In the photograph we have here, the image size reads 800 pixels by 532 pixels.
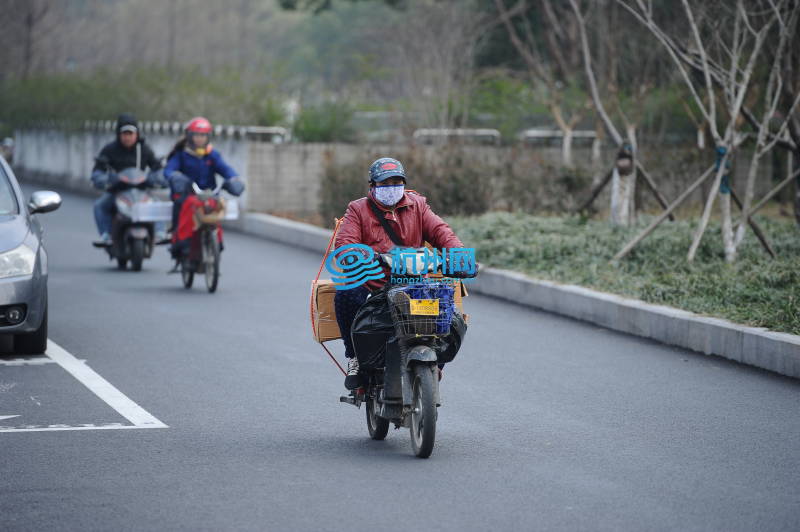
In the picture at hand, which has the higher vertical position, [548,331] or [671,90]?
[671,90]

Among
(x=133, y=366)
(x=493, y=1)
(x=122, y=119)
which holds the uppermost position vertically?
(x=493, y=1)

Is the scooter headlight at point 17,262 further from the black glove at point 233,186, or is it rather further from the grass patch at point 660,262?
the grass patch at point 660,262

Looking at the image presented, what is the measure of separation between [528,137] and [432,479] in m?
25.1

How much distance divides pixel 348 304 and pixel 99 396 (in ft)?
7.85

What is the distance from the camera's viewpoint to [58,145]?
138 feet

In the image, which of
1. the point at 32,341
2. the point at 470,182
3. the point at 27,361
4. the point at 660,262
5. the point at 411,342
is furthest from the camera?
the point at 470,182

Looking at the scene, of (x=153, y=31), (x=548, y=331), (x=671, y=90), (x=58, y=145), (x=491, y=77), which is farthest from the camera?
(x=153, y=31)

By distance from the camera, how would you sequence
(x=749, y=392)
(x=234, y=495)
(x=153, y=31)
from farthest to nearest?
1. (x=153, y=31)
2. (x=749, y=392)
3. (x=234, y=495)

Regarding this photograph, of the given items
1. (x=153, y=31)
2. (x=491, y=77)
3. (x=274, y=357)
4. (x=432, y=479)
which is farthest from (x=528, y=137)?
(x=153, y=31)

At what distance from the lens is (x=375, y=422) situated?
8164 millimetres

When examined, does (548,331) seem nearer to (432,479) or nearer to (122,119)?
(432,479)

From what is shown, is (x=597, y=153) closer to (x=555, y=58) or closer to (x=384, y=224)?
(x=555, y=58)

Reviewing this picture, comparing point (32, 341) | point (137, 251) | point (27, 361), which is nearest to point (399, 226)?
point (27, 361)

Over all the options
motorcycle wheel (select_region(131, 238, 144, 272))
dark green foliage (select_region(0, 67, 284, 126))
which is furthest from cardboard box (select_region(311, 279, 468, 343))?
dark green foliage (select_region(0, 67, 284, 126))
